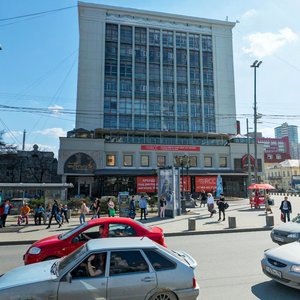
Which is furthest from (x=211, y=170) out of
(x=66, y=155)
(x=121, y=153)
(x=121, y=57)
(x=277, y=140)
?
(x=277, y=140)

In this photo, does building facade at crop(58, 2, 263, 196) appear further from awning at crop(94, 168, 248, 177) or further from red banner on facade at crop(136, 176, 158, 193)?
red banner on facade at crop(136, 176, 158, 193)

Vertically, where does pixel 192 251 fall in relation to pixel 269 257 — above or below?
below

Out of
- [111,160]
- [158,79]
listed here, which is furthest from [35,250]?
[158,79]

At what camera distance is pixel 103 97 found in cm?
6066

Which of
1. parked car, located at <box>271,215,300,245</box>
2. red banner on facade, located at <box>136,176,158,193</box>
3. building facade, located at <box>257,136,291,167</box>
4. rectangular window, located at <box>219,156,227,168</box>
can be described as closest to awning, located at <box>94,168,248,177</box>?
red banner on facade, located at <box>136,176,158,193</box>

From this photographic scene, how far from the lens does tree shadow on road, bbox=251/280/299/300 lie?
6000 mm

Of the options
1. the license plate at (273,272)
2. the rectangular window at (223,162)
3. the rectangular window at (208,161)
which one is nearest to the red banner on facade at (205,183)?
the rectangular window at (208,161)

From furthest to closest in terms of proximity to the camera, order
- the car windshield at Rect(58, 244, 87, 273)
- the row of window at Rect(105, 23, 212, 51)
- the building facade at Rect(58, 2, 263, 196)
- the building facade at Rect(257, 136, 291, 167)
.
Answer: the building facade at Rect(257, 136, 291, 167) → the row of window at Rect(105, 23, 212, 51) → the building facade at Rect(58, 2, 263, 196) → the car windshield at Rect(58, 244, 87, 273)

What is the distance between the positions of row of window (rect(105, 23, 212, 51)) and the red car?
61.8m

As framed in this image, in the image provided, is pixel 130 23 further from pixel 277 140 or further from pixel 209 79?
pixel 277 140

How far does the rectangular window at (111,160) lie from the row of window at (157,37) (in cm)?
3209

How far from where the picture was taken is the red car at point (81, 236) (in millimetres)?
7839

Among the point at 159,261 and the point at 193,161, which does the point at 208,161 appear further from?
the point at 159,261

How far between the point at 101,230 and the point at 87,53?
59.3 metres
